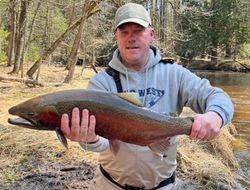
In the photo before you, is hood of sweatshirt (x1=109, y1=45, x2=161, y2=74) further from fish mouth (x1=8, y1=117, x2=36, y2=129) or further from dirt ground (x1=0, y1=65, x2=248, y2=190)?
dirt ground (x1=0, y1=65, x2=248, y2=190)

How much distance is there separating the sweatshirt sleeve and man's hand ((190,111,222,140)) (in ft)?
0.31

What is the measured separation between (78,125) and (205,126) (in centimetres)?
70

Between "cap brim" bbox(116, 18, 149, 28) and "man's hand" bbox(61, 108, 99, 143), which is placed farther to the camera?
"cap brim" bbox(116, 18, 149, 28)

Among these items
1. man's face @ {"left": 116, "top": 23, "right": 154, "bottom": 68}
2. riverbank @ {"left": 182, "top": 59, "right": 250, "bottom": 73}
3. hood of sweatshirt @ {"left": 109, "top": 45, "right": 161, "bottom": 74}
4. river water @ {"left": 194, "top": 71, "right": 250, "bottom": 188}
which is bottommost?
river water @ {"left": 194, "top": 71, "right": 250, "bottom": 188}

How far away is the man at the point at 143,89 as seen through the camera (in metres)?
2.74

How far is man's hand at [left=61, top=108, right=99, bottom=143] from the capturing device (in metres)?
2.26

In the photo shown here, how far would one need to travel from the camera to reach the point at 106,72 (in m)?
2.88

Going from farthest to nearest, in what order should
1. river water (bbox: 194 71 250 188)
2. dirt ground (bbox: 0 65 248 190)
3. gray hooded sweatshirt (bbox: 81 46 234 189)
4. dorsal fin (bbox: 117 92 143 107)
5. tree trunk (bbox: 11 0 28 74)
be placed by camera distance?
tree trunk (bbox: 11 0 28 74)
river water (bbox: 194 71 250 188)
dirt ground (bbox: 0 65 248 190)
gray hooded sweatshirt (bbox: 81 46 234 189)
dorsal fin (bbox: 117 92 143 107)

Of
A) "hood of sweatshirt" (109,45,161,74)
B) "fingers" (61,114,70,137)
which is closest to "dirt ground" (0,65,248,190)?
"hood of sweatshirt" (109,45,161,74)

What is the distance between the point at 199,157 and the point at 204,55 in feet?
143

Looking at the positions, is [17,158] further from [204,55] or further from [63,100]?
[204,55]

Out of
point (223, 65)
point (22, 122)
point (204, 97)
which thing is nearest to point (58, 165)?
point (204, 97)

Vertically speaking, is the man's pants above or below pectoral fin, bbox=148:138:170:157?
below

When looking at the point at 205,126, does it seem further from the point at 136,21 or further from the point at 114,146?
the point at 136,21
